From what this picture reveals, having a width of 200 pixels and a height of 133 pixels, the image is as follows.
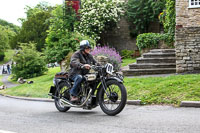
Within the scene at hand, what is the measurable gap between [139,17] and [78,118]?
963 inches

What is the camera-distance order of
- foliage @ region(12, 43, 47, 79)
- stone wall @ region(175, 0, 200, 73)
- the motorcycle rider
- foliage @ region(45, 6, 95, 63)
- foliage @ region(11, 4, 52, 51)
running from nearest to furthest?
1. the motorcycle rider
2. stone wall @ region(175, 0, 200, 73)
3. foliage @ region(45, 6, 95, 63)
4. foliage @ region(12, 43, 47, 79)
5. foliage @ region(11, 4, 52, 51)

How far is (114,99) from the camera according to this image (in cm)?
688

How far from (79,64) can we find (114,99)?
127cm

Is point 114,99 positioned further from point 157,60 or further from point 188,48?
point 157,60

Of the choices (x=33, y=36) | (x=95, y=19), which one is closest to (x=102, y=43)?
(x=95, y=19)

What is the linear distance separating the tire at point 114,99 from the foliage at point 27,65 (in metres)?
23.6

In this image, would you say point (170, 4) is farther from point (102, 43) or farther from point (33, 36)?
point (33, 36)

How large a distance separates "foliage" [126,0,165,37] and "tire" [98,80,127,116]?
22.3 m

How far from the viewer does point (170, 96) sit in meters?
9.00

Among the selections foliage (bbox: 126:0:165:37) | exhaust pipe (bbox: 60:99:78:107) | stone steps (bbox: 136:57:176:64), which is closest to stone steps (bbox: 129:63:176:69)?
stone steps (bbox: 136:57:176:64)

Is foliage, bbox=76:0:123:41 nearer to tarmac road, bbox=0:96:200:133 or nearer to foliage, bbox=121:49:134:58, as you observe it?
foliage, bbox=121:49:134:58

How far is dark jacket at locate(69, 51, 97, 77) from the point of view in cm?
743

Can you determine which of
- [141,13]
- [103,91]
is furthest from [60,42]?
[103,91]

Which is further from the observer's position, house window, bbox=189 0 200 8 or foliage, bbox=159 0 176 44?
foliage, bbox=159 0 176 44
